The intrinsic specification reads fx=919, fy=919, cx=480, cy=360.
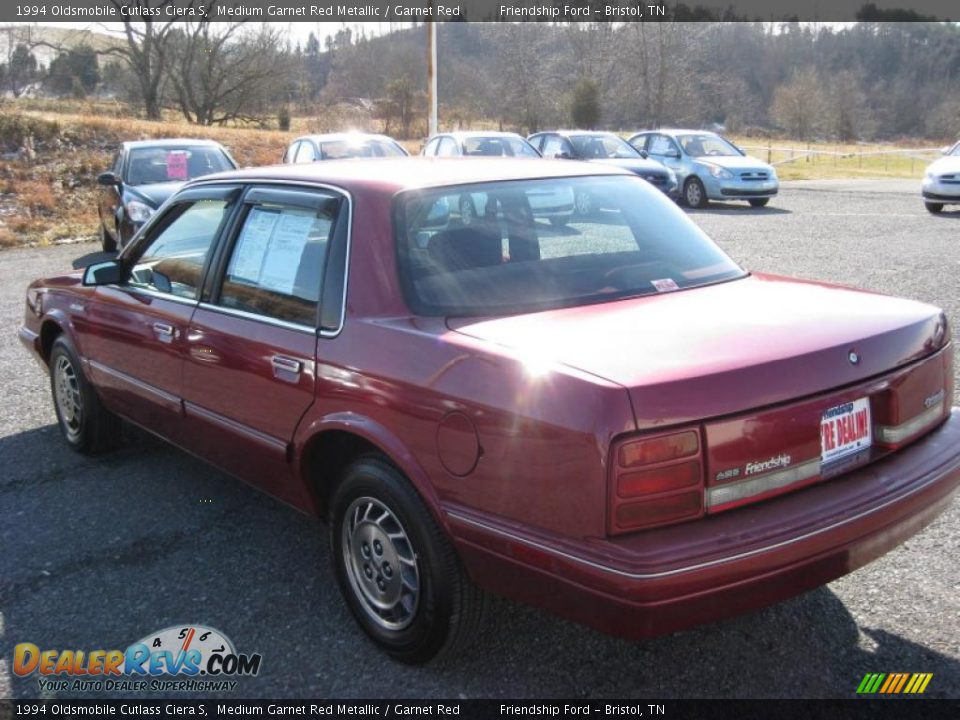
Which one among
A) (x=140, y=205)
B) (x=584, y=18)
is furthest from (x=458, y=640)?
(x=584, y=18)

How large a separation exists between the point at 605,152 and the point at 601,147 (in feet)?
0.95

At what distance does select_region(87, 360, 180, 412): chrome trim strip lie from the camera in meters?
4.14

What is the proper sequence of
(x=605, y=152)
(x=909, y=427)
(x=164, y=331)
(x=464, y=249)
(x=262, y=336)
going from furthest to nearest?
(x=605, y=152)
(x=164, y=331)
(x=262, y=336)
(x=464, y=249)
(x=909, y=427)

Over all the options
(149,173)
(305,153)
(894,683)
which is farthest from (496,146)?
(894,683)

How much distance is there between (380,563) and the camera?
309 centimetres

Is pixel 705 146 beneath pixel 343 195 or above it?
above

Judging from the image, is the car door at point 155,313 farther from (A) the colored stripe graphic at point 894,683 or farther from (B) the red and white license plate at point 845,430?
(A) the colored stripe graphic at point 894,683

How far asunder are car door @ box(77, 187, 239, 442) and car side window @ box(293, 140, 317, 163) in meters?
9.72

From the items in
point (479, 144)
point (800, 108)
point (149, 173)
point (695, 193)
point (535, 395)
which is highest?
point (800, 108)

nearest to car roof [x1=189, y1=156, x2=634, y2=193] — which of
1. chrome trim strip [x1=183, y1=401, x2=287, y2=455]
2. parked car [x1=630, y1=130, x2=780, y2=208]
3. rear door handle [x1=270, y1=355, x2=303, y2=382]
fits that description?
rear door handle [x1=270, y1=355, x2=303, y2=382]

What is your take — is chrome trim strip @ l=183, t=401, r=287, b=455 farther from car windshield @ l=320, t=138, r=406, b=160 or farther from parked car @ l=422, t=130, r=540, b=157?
parked car @ l=422, t=130, r=540, b=157

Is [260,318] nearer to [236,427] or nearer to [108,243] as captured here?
[236,427]

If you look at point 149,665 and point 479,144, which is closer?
point 149,665

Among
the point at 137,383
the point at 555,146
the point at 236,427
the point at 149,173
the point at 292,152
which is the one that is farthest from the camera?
the point at 555,146
